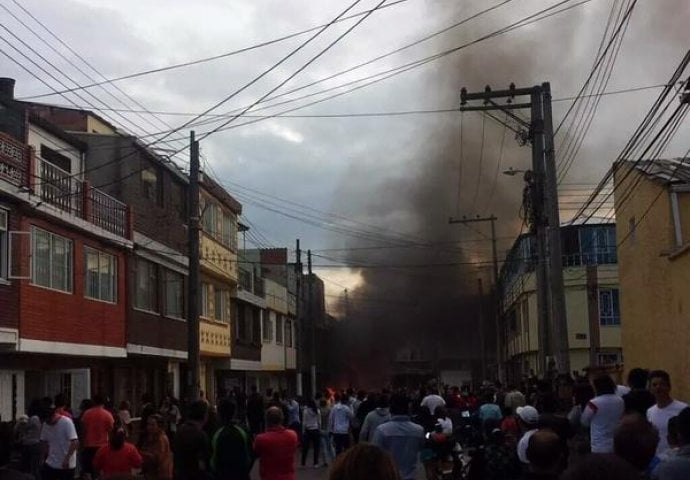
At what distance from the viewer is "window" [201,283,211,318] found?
125ft

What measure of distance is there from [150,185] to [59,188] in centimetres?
860

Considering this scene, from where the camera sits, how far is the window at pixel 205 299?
125ft

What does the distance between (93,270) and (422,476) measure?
10090 mm

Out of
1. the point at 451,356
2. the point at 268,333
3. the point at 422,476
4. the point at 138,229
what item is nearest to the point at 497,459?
the point at 422,476

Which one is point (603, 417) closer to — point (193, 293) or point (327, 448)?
point (327, 448)

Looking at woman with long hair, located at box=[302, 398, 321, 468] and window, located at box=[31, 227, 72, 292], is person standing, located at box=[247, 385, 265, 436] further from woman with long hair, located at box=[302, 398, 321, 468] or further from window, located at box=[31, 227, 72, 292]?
window, located at box=[31, 227, 72, 292]

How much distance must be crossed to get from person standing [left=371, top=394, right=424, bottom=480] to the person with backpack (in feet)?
4.08

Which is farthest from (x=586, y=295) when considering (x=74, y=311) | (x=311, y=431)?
(x=74, y=311)

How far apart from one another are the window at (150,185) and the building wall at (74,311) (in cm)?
372

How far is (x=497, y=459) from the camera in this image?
29.3ft

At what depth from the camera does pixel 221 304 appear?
41.2m

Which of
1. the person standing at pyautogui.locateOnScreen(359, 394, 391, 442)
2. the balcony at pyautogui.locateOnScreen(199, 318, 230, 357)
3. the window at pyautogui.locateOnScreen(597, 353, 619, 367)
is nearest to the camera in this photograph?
the person standing at pyautogui.locateOnScreen(359, 394, 391, 442)

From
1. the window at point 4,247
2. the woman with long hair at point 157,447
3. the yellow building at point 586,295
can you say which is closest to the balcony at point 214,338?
the yellow building at point 586,295

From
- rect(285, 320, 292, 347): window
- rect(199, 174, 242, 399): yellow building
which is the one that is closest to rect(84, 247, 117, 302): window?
rect(199, 174, 242, 399): yellow building
